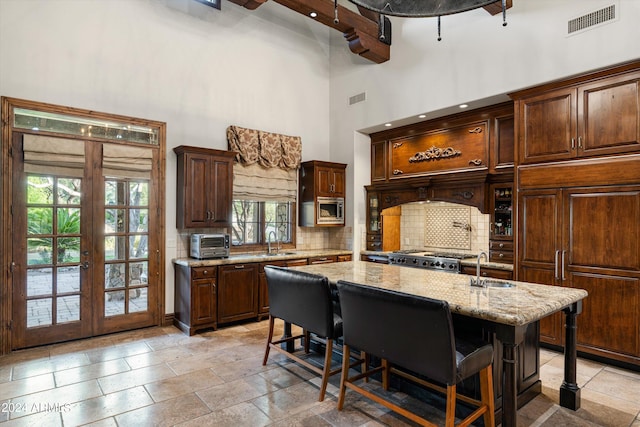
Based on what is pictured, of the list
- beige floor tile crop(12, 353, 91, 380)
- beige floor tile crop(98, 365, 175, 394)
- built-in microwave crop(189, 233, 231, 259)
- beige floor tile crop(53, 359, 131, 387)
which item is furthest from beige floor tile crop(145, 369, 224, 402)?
built-in microwave crop(189, 233, 231, 259)

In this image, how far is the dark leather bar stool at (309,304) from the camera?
9.59 feet

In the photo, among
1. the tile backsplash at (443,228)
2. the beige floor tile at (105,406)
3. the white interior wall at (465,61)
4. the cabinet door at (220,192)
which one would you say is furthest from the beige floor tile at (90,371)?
the tile backsplash at (443,228)

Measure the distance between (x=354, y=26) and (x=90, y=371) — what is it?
17.6ft

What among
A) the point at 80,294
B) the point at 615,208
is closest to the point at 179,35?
the point at 80,294

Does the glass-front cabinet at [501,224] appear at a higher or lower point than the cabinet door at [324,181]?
lower

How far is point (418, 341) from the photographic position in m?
2.23

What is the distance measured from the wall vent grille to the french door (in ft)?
11.0

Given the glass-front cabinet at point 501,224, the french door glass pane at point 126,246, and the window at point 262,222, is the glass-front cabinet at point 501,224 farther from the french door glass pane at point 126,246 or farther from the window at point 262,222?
the french door glass pane at point 126,246

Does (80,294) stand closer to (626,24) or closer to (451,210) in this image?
(451,210)

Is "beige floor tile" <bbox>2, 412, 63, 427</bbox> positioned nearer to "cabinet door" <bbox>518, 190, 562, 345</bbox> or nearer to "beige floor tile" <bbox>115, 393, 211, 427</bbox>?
"beige floor tile" <bbox>115, 393, 211, 427</bbox>

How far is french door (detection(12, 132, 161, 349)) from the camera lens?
4.09m

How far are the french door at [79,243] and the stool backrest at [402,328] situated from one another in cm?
331

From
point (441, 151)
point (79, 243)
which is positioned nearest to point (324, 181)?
point (441, 151)

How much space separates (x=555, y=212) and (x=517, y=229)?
0.44 m
